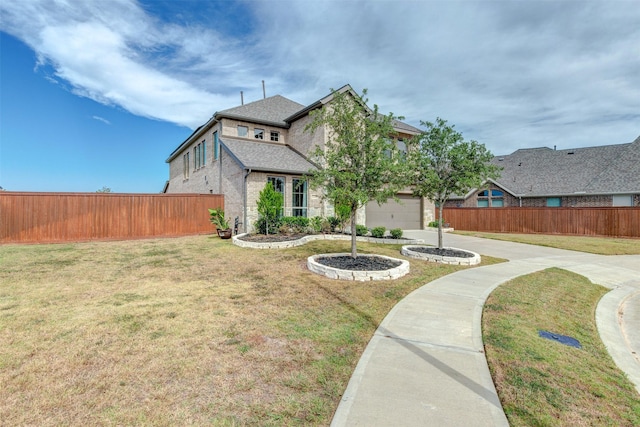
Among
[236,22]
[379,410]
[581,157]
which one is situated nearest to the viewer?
[379,410]

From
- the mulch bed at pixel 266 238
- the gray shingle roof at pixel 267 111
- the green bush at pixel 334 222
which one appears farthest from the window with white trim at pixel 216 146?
the green bush at pixel 334 222

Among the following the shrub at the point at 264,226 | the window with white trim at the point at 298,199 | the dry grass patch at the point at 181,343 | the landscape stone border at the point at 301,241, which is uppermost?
the window with white trim at the point at 298,199

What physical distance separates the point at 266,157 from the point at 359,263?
10461mm

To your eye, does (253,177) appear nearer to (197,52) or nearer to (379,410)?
(197,52)

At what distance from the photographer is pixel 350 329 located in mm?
4391

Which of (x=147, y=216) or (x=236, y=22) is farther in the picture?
(x=147, y=216)

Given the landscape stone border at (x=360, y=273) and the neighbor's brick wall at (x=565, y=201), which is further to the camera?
the neighbor's brick wall at (x=565, y=201)

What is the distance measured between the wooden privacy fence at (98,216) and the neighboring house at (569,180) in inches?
767

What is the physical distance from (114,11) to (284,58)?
7.85 m

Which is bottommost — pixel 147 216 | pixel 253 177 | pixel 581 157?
pixel 147 216

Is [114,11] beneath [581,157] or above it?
above

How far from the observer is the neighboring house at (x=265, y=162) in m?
15.3

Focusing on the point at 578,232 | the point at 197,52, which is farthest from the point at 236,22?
the point at 578,232

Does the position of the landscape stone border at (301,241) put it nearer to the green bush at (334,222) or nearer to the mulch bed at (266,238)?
the mulch bed at (266,238)
